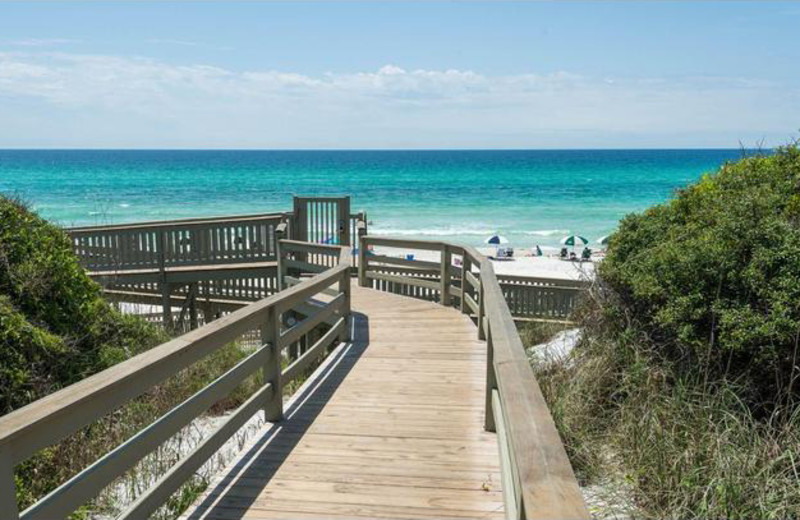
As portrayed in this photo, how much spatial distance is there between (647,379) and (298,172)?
8290cm

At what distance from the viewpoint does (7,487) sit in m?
2.03

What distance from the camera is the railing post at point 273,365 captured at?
4.60 metres

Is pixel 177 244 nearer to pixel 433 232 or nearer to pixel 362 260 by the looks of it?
pixel 362 260

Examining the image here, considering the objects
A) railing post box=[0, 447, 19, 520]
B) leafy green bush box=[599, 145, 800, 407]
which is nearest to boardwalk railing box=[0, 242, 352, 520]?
railing post box=[0, 447, 19, 520]

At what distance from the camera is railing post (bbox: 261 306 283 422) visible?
4.60 metres

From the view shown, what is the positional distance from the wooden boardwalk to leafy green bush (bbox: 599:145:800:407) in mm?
1671

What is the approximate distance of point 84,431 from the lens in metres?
5.14

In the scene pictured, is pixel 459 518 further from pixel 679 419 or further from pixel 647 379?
pixel 647 379

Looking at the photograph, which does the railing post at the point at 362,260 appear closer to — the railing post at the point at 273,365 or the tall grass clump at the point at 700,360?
the tall grass clump at the point at 700,360

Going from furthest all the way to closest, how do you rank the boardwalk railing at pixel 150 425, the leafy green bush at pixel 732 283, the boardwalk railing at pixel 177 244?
the boardwalk railing at pixel 177 244 → the leafy green bush at pixel 732 283 → the boardwalk railing at pixel 150 425

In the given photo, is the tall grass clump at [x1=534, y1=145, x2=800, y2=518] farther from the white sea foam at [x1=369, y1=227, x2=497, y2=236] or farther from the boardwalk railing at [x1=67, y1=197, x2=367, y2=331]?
the white sea foam at [x1=369, y1=227, x2=497, y2=236]

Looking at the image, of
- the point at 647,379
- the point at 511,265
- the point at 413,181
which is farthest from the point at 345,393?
the point at 413,181

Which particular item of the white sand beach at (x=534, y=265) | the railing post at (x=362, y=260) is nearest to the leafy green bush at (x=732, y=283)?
the railing post at (x=362, y=260)

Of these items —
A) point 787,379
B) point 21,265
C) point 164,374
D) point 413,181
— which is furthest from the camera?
point 413,181
